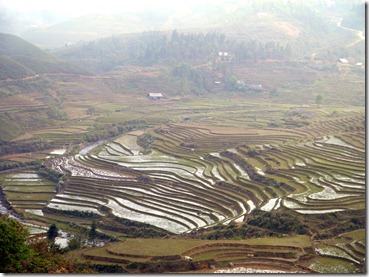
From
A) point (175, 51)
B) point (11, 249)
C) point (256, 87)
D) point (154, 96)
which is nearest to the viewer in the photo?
point (11, 249)

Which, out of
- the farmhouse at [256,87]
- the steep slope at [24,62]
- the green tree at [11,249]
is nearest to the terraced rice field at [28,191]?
the green tree at [11,249]

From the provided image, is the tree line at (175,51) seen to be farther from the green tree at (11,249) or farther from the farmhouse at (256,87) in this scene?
the green tree at (11,249)

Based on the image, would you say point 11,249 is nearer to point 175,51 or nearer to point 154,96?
point 154,96

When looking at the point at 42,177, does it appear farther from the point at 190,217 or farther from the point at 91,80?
the point at 91,80

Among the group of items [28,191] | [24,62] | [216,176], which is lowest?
[28,191]

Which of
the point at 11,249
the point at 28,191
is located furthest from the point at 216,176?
the point at 11,249

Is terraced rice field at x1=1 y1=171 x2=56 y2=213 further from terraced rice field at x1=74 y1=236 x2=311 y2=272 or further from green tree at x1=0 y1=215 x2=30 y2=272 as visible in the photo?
green tree at x1=0 y1=215 x2=30 y2=272

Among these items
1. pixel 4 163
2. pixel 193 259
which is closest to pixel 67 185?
pixel 4 163
